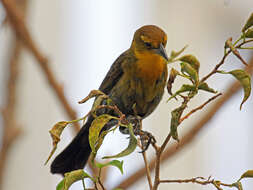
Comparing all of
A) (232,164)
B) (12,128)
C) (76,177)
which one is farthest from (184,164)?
(76,177)

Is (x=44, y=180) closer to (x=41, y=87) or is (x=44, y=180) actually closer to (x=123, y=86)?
(x=41, y=87)

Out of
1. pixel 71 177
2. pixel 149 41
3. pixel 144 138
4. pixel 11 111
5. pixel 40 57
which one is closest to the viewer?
pixel 71 177

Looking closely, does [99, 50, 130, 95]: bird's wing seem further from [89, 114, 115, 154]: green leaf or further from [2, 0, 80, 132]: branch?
[89, 114, 115, 154]: green leaf

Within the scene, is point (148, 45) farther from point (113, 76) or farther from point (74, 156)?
point (74, 156)

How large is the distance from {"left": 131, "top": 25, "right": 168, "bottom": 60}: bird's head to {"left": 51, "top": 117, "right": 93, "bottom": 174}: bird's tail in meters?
0.27

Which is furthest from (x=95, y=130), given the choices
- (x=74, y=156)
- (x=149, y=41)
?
(x=74, y=156)

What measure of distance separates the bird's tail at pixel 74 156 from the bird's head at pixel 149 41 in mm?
272

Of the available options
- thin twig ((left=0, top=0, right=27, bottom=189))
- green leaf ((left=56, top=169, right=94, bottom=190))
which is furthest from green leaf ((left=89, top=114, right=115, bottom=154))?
thin twig ((left=0, top=0, right=27, bottom=189))

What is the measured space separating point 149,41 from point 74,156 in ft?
1.48

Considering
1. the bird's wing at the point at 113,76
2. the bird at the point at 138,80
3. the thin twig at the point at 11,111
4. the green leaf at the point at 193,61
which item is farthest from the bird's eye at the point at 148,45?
the thin twig at the point at 11,111

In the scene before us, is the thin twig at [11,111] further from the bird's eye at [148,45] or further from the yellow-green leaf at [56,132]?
the yellow-green leaf at [56,132]

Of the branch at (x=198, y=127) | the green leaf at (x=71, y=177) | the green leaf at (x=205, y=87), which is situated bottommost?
the branch at (x=198, y=127)

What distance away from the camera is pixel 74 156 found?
142cm

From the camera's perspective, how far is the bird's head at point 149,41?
1.16 metres
